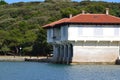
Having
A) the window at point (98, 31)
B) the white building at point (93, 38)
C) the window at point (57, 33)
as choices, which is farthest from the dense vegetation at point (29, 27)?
the window at point (98, 31)

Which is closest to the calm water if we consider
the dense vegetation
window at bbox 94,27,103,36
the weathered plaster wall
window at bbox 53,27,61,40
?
the weathered plaster wall

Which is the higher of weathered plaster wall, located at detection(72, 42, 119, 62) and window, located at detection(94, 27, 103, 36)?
window, located at detection(94, 27, 103, 36)

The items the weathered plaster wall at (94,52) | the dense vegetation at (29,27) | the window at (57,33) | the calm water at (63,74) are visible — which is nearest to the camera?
the calm water at (63,74)

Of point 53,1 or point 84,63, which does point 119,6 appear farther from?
point 84,63

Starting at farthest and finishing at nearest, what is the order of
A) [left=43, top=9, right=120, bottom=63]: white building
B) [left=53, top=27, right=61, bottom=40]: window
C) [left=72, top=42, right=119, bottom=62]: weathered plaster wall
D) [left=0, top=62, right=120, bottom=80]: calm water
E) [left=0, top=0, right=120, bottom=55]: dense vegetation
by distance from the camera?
[left=0, top=0, right=120, bottom=55]: dense vegetation, [left=53, top=27, right=61, bottom=40]: window, [left=72, top=42, right=119, bottom=62]: weathered plaster wall, [left=43, top=9, right=120, bottom=63]: white building, [left=0, top=62, right=120, bottom=80]: calm water

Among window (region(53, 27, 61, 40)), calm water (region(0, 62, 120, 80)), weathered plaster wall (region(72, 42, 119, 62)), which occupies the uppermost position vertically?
window (region(53, 27, 61, 40))

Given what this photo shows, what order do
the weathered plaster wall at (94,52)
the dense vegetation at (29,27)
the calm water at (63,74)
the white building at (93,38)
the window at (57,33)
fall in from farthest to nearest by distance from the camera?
the dense vegetation at (29,27)
the window at (57,33)
the weathered plaster wall at (94,52)
the white building at (93,38)
the calm water at (63,74)

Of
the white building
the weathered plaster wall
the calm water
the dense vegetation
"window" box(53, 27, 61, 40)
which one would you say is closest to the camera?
the calm water

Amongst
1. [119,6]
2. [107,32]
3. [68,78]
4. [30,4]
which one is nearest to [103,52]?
[107,32]

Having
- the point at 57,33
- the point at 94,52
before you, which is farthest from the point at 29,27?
the point at 94,52

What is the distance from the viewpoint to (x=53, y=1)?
579 ft

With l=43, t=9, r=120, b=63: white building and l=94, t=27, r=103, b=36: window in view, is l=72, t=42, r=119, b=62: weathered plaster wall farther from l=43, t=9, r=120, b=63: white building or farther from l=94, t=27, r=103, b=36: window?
l=94, t=27, r=103, b=36: window

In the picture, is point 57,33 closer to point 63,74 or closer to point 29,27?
point 63,74

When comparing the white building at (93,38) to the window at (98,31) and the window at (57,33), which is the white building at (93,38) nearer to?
the window at (98,31)
